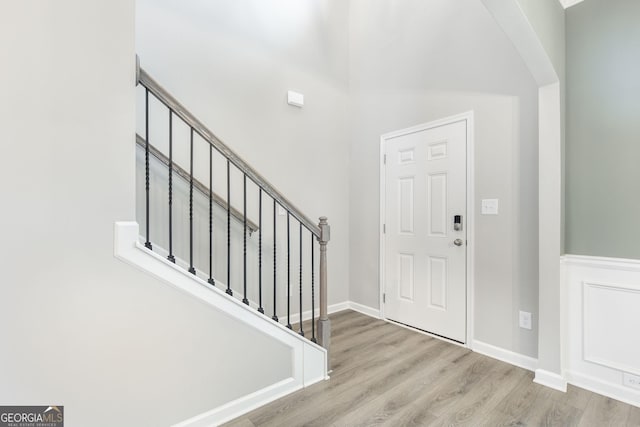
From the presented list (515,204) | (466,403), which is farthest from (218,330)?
(515,204)

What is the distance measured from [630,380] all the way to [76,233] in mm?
3125

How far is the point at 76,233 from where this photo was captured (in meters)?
1.27

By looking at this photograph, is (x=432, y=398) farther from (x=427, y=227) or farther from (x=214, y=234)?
(x=214, y=234)

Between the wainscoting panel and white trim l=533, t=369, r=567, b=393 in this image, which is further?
white trim l=533, t=369, r=567, b=393

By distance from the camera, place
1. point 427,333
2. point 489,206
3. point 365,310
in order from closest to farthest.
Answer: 1. point 489,206
2. point 427,333
3. point 365,310

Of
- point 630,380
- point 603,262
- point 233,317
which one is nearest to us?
point 233,317

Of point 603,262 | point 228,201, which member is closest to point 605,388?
point 603,262

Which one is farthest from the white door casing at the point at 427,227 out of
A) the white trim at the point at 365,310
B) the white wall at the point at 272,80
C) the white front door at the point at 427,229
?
the white wall at the point at 272,80

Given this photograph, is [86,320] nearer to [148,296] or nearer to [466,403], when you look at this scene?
[148,296]

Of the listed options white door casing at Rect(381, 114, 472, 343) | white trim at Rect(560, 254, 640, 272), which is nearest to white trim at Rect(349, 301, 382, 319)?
white door casing at Rect(381, 114, 472, 343)

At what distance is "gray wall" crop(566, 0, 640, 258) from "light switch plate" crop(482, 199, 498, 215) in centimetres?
45

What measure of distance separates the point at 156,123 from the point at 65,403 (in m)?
1.91

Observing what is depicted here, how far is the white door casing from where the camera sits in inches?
104

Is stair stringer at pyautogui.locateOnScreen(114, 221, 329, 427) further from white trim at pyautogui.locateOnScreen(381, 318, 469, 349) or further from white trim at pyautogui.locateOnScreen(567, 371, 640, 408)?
white trim at pyautogui.locateOnScreen(567, 371, 640, 408)
